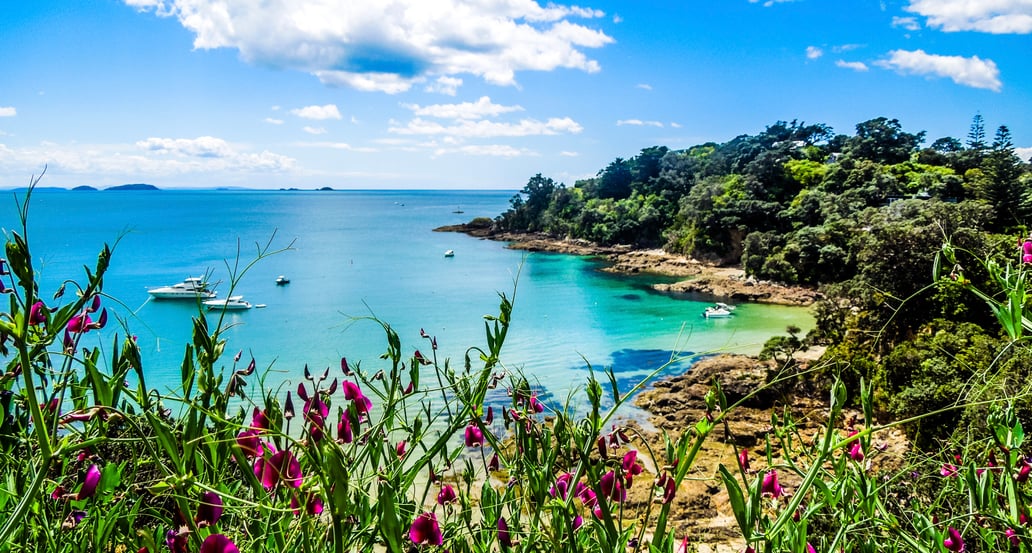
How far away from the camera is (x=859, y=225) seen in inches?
920

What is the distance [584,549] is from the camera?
4.37ft

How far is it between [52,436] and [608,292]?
86.9 ft

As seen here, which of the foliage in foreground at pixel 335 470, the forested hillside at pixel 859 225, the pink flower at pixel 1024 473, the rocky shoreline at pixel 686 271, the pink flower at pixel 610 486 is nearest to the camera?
the foliage in foreground at pixel 335 470

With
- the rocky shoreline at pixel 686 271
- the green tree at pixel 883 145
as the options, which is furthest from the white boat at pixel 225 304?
the green tree at pixel 883 145

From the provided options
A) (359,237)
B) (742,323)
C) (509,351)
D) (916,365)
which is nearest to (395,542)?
(916,365)

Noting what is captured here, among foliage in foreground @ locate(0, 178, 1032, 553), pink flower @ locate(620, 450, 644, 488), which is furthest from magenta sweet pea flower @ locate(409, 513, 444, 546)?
pink flower @ locate(620, 450, 644, 488)

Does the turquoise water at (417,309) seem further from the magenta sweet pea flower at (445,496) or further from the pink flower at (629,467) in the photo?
the pink flower at (629,467)

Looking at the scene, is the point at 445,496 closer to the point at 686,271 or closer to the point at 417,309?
the point at 417,309

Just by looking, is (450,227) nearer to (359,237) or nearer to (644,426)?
(359,237)

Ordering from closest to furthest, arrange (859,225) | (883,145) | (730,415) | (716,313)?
(730,415)
(716,313)
(859,225)
(883,145)

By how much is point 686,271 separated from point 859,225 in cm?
838

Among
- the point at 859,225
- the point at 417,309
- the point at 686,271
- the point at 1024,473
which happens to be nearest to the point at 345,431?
the point at 1024,473

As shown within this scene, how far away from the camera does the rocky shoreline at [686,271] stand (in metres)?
23.8

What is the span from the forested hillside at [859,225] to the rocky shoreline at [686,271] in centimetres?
79
